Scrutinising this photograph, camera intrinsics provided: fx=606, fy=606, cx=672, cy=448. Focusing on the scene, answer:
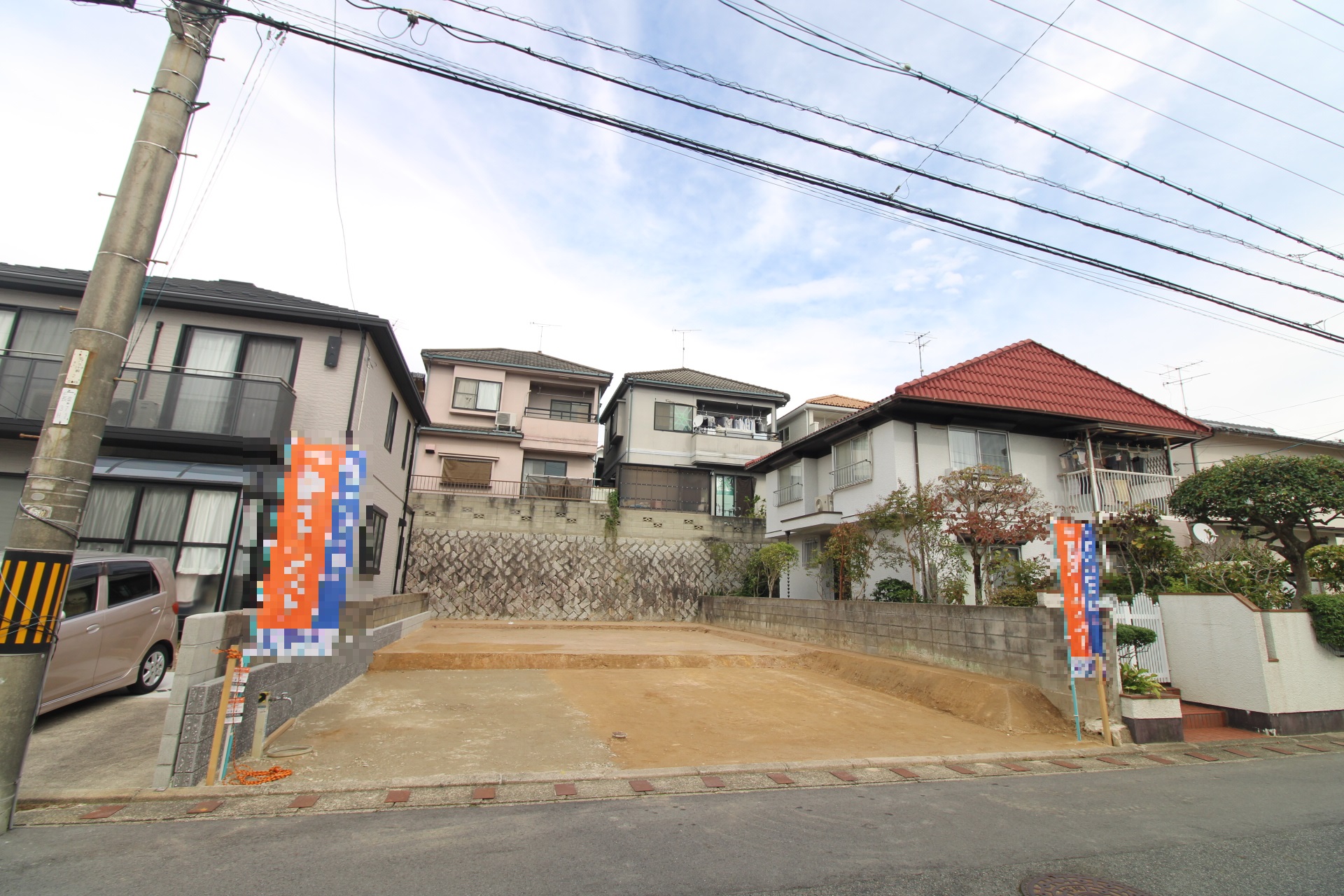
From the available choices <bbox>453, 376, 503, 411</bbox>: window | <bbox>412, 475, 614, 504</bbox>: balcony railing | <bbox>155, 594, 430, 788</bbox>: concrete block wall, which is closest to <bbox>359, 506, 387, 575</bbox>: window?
<bbox>155, 594, 430, 788</bbox>: concrete block wall

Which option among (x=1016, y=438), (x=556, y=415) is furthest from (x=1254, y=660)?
(x=556, y=415)

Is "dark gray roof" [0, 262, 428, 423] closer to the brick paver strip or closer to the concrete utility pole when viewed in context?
the concrete utility pole

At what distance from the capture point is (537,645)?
37.1 feet

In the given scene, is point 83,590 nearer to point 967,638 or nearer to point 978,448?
point 967,638

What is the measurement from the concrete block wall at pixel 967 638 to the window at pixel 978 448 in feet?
13.7

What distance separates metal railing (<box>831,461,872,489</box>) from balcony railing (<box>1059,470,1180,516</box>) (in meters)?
4.29

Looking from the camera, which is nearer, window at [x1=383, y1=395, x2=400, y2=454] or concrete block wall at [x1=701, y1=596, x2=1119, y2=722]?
concrete block wall at [x1=701, y1=596, x2=1119, y2=722]

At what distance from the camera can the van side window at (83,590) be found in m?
5.21

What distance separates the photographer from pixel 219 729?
164 inches

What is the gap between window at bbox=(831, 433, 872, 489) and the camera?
13.3m

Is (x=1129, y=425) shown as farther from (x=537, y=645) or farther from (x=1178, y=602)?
(x=537, y=645)

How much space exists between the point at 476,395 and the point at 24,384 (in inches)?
504

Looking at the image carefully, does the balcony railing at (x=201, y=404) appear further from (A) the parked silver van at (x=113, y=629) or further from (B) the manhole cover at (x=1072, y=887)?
(B) the manhole cover at (x=1072, y=887)

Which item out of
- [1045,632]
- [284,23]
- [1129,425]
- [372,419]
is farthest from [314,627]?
[1129,425]
